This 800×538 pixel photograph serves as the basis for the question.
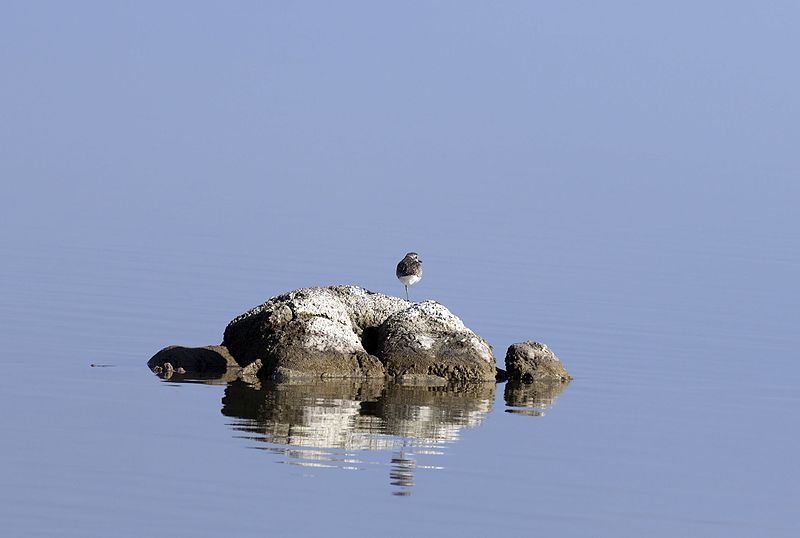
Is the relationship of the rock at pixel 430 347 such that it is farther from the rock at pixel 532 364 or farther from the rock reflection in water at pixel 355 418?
the rock at pixel 532 364

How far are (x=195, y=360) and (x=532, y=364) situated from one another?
6964 millimetres

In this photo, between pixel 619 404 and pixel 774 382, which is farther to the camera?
pixel 774 382

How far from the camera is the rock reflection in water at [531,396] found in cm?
3077

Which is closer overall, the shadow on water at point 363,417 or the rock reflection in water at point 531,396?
the shadow on water at point 363,417

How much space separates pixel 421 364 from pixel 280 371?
9.82ft

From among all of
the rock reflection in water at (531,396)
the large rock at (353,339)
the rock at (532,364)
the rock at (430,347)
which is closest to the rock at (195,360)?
the large rock at (353,339)

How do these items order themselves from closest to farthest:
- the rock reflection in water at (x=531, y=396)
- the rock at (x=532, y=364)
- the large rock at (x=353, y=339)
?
the rock reflection in water at (x=531, y=396), the large rock at (x=353, y=339), the rock at (x=532, y=364)

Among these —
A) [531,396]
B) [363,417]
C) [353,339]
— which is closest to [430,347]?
[353,339]

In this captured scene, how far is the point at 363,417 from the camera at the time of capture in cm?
2838

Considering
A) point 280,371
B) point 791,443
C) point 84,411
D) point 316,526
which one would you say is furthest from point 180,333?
point 316,526

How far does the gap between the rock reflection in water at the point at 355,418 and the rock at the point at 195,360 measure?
1585mm

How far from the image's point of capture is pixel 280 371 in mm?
31703

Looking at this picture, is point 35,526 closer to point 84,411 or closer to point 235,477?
point 235,477

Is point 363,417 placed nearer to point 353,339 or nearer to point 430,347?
point 353,339
